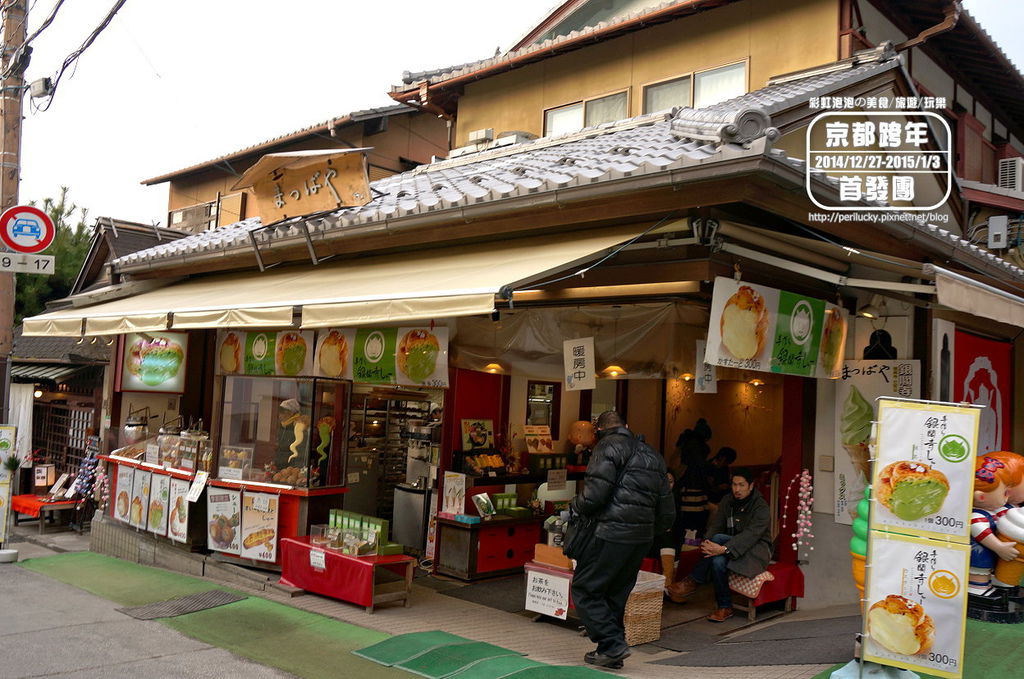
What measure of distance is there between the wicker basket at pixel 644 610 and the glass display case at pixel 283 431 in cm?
368

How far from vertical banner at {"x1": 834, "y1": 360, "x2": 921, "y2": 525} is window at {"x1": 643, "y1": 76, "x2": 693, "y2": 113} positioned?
5377mm

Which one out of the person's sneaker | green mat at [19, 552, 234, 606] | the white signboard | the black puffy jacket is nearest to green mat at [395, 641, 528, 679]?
the person's sneaker

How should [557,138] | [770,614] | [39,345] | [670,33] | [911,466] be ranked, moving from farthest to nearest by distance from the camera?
[39,345] < [670,33] < [557,138] < [770,614] < [911,466]

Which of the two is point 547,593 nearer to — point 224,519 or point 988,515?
point 988,515

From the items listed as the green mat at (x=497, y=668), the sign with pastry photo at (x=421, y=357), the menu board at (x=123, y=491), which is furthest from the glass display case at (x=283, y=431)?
the green mat at (x=497, y=668)

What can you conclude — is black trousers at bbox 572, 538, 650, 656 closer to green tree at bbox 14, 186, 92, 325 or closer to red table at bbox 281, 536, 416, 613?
red table at bbox 281, 536, 416, 613

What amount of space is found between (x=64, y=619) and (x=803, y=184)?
740cm

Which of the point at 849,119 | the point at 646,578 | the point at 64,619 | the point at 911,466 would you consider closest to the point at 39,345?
the point at 64,619

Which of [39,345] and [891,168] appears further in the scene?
[39,345]

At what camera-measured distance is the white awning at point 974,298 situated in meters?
5.98

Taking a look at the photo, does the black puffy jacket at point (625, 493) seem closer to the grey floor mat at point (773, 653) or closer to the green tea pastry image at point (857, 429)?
the grey floor mat at point (773, 653)

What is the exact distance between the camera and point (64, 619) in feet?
23.9

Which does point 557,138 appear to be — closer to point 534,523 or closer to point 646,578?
point 534,523

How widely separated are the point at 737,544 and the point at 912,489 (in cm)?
295
